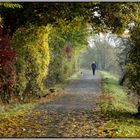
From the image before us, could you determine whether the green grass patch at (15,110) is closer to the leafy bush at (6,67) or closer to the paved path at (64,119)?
the paved path at (64,119)

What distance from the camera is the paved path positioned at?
44.2 ft

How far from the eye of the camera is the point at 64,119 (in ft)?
52.6

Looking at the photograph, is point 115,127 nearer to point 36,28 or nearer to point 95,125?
point 95,125

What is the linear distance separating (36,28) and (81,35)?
12.4 meters

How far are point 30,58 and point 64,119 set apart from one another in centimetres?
738

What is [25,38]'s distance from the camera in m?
22.3

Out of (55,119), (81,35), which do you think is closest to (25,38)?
(55,119)

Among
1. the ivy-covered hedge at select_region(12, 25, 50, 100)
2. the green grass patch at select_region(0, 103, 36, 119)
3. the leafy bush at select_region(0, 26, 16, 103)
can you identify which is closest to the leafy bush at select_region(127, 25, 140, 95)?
the green grass patch at select_region(0, 103, 36, 119)

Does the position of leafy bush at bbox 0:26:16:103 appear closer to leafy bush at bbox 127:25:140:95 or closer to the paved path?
the paved path

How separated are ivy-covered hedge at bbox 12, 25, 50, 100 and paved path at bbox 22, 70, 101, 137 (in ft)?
5.57

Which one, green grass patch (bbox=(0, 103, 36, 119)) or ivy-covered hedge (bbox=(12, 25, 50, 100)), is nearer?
green grass patch (bbox=(0, 103, 36, 119))

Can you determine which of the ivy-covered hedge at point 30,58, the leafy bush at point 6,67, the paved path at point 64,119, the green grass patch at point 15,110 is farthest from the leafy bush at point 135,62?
the ivy-covered hedge at point 30,58

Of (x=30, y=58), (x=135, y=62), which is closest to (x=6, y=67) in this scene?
(x=30, y=58)

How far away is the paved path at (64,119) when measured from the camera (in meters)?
13.5
